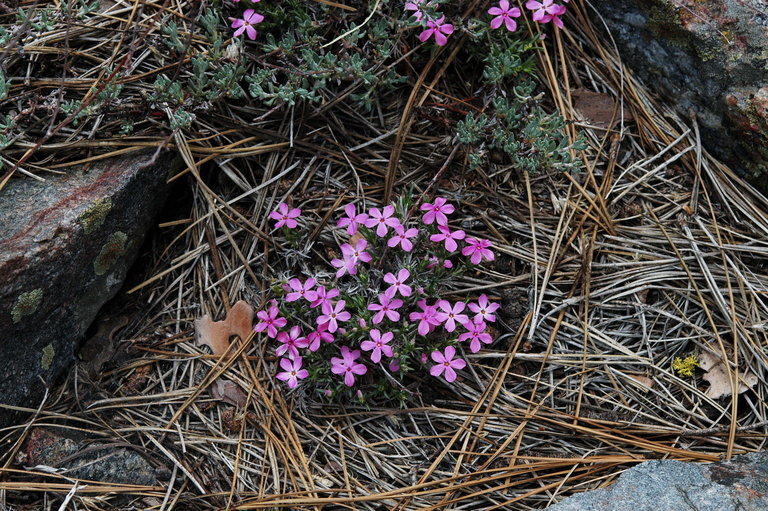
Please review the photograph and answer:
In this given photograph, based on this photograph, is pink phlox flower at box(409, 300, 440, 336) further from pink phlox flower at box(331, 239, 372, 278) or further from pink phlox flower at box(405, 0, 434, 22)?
pink phlox flower at box(405, 0, 434, 22)

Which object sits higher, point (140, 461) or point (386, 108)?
point (386, 108)

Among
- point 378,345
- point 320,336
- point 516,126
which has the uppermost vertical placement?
point 516,126

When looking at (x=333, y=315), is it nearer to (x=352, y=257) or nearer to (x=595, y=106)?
(x=352, y=257)

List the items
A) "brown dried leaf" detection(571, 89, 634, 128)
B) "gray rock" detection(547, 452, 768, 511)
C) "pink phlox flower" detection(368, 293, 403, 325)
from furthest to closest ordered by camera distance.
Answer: "brown dried leaf" detection(571, 89, 634, 128)
"pink phlox flower" detection(368, 293, 403, 325)
"gray rock" detection(547, 452, 768, 511)

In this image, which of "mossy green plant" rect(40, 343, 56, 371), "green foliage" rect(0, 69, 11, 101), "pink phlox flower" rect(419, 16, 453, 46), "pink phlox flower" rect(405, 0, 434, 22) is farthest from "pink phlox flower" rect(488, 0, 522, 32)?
"mossy green plant" rect(40, 343, 56, 371)

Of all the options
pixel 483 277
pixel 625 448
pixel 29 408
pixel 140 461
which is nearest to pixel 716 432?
pixel 625 448

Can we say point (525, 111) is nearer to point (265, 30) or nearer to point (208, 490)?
point (265, 30)

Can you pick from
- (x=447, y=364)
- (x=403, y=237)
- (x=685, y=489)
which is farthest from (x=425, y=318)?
(x=685, y=489)
